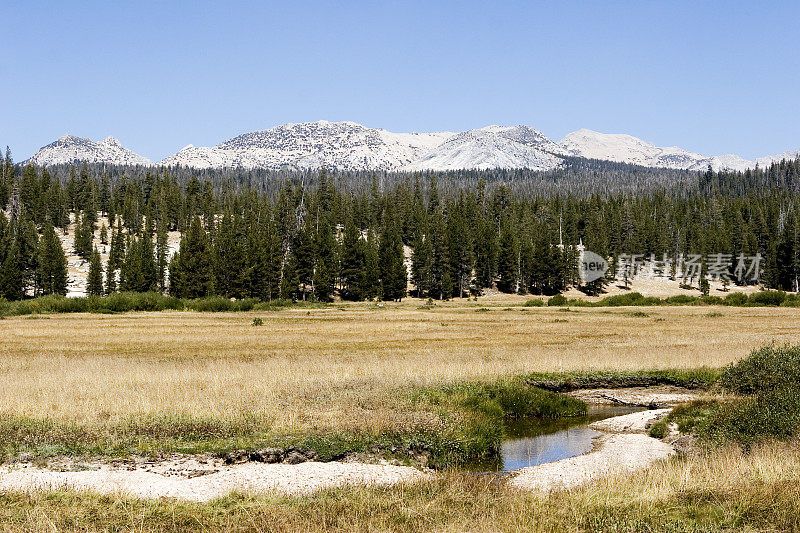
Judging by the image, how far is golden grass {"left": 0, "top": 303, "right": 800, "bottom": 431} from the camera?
21.3 m

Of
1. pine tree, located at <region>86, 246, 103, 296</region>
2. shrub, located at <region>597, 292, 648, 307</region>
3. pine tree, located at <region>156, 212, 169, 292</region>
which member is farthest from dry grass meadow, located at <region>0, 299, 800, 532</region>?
pine tree, located at <region>156, 212, 169, 292</region>

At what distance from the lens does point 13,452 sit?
1619cm

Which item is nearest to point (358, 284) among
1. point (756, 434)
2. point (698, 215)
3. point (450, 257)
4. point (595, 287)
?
point (450, 257)

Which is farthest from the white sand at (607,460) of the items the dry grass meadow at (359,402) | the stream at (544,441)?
the dry grass meadow at (359,402)

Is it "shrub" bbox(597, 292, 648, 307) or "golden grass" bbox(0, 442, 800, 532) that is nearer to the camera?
"golden grass" bbox(0, 442, 800, 532)

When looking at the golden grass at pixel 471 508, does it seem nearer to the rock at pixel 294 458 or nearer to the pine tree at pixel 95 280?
the rock at pixel 294 458

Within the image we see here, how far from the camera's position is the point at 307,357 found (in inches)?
1388

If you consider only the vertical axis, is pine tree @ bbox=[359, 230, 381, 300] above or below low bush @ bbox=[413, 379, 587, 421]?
above

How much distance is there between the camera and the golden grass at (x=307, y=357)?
70.0 feet

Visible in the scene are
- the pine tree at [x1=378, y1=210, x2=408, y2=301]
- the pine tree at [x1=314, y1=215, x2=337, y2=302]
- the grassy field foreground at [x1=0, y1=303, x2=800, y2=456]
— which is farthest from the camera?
the pine tree at [x1=378, y1=210, x2=408, y2=301]

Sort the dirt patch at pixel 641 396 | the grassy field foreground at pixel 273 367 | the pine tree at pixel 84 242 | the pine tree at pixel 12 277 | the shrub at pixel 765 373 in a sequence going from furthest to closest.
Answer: the pine tree at pixel 84 242 < the pine tree at pixel 12 277 < the dirt patch at pixel 641 396 < the shrub at pixel 765 373 < the grassy field foreground at pixel 273 367


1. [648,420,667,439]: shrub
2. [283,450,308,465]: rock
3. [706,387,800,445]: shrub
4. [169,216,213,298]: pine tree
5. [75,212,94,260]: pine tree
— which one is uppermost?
[75,212,94,260]: pine tree

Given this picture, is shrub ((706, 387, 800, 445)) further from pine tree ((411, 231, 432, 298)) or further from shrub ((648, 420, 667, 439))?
pine tree ((411, 231, 432, 298))

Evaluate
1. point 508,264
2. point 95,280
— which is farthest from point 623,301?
point 95,280
